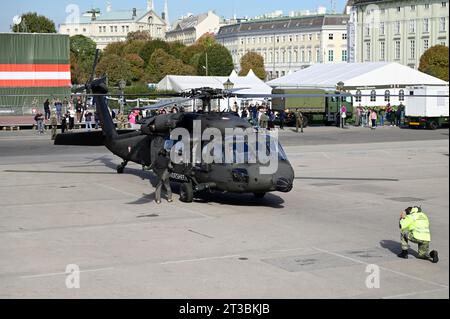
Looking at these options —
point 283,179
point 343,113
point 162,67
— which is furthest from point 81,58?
point 283,179

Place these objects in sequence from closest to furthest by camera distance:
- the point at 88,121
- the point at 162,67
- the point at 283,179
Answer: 1. the point at 283,179
2. the point at 88,121
3. the point at 162,67

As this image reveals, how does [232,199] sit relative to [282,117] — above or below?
below

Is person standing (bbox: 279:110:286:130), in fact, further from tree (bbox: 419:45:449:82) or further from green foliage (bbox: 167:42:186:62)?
green foliage (bbox: 167:42:186:62)

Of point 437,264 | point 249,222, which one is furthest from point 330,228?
point 437,264

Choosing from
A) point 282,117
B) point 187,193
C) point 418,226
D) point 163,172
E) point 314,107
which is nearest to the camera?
point 418,226

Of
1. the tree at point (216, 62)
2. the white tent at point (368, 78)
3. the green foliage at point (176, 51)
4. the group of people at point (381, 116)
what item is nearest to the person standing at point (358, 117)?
the group of people at point (381, 116)

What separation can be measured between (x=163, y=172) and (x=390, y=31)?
73.2m

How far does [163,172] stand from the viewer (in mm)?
18203

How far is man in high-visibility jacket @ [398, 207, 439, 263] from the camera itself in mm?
11570

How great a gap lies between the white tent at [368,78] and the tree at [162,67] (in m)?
A: 48.0

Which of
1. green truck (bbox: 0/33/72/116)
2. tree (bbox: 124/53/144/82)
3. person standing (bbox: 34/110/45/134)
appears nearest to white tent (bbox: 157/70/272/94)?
green truck (bbox: 0/33/72/116)

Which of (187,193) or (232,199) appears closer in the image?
(187,193)

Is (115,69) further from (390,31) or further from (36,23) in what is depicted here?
(390,31)

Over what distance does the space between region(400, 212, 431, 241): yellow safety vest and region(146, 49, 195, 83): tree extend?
98.9m
